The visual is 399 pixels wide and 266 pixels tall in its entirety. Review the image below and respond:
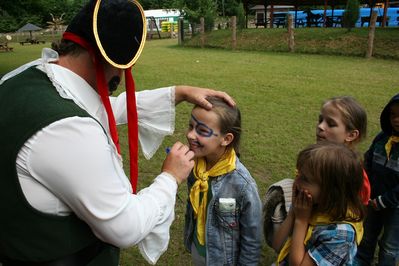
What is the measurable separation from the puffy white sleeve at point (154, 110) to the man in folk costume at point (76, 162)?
0.70 meters

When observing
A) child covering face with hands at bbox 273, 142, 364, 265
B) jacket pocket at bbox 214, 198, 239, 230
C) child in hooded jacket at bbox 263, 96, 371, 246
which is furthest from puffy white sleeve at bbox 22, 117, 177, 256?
child in hooded jacket at bbox 263, 96, 371, 246

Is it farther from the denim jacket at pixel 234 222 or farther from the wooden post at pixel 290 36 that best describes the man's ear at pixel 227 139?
the wooden post at pixel 290 36

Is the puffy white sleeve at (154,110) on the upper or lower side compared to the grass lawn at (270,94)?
upper

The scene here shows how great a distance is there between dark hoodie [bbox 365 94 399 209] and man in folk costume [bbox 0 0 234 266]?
5.73 feet

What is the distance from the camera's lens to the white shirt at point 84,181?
1.30 metres

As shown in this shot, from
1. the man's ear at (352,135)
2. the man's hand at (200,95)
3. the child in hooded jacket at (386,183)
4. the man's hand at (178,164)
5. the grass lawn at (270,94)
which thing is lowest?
the grass lawn at (270,94)

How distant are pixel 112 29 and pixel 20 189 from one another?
715 millimetres

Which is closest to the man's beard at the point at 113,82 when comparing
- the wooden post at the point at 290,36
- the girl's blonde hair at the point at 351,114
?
the girl's blonde hair at the point at 351,114

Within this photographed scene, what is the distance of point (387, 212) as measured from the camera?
9.56ft

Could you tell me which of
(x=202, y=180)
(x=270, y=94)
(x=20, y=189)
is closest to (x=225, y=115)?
(x=202, y=180)

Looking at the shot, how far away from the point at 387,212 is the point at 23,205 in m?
2.64

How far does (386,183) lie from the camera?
283 centimetres

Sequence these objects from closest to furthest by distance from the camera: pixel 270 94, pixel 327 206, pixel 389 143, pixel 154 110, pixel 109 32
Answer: pixel 109 32
pixel 327 206
pixel 154 110
pixel 389 143
pixel 270 94

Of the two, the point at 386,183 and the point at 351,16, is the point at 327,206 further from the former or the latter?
the point at 351,16
